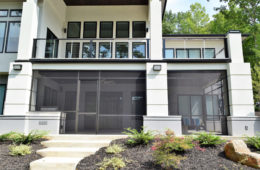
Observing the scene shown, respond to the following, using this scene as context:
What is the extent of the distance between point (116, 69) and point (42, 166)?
17.5 ft

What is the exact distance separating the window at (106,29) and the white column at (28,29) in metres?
4.23

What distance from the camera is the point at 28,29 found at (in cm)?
970

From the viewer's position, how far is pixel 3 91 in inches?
432

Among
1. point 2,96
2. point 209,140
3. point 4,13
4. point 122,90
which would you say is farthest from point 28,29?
point 209,140

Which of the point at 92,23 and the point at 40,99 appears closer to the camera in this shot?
the point at 40,99

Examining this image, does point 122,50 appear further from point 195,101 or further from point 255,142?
point 255,142

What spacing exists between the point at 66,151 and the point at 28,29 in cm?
654

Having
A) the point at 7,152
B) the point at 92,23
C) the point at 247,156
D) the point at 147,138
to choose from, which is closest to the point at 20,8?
the point at 92,23

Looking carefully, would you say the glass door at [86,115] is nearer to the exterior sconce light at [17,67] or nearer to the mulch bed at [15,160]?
the mulch bed at [15,160]

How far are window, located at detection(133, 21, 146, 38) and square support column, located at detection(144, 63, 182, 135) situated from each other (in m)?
4.29

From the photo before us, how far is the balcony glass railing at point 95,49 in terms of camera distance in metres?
10.7

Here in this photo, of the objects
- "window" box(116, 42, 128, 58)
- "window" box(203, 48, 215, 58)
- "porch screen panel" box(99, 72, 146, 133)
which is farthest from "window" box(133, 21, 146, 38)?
"window" box(203, 48, 215, 58)

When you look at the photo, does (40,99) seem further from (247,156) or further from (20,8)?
(247,156)

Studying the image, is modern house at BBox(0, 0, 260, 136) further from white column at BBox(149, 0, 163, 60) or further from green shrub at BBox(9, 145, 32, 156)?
green shrub at BBox(9, 145, 32, 156)
